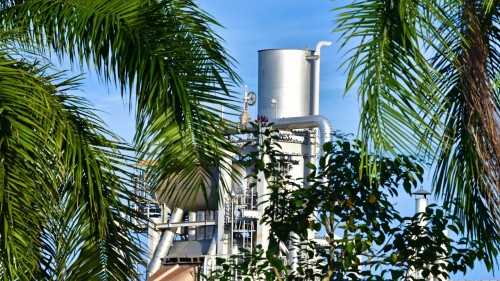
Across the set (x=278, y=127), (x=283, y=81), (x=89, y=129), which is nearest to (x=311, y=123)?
(x=278, y=127)

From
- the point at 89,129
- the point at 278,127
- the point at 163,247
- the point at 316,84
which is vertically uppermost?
the point at 316,84

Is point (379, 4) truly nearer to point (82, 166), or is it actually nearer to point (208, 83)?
point (208, 83)

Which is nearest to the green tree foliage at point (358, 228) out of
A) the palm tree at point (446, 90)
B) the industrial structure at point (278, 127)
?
the palm tree at point (446, 90)

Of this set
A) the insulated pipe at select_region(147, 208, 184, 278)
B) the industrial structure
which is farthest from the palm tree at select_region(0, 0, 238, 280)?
the insulated pipe at select_region(147, 208, 184, 278)

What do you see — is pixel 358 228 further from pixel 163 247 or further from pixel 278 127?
pixel 163 247

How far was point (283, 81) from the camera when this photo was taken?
3881cm

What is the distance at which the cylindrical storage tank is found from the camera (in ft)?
127

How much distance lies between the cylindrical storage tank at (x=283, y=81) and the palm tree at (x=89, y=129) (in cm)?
3033

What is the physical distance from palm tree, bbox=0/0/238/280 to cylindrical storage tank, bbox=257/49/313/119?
99.5 ft

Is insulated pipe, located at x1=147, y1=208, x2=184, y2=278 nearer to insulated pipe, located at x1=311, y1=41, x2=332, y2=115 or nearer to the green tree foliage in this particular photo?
insulated pipe, located at x1=311, y1=41, x2=332, y2=115

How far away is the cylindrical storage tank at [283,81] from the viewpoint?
38.7 metres

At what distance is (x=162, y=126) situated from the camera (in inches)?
298

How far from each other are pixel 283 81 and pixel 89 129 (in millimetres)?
31004

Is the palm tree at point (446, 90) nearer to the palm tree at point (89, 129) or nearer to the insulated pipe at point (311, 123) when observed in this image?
the palm tree at point (89, 129)
